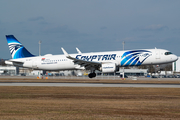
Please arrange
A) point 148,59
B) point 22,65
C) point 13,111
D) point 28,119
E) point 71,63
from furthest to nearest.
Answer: point 22,65
point 71,63
point 148,59
point 13,111
point 28,119

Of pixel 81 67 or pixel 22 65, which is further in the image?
pixel 22 65

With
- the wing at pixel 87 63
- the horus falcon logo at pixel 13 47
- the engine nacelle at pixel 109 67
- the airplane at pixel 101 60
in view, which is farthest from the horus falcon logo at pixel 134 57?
the horus falcon logo at pixel 13 47

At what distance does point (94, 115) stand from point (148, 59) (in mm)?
31815

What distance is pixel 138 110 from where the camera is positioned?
534 inches

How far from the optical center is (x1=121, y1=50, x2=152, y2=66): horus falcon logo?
41875mm

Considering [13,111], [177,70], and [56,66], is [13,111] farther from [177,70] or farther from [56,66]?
[177,70]

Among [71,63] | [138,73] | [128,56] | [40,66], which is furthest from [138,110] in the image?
[138,73]

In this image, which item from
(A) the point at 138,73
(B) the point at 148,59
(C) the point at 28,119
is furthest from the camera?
(A) the point at 138,73

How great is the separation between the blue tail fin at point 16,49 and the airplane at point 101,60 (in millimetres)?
1033

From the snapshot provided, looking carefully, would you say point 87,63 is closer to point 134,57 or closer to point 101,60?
point 101,60

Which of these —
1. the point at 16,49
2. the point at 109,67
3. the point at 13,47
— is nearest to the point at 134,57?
the point at 109,67

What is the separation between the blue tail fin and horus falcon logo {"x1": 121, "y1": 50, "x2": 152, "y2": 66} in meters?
19.7

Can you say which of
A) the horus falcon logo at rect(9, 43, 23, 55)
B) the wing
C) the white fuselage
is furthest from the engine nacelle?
the horus falcon logo at rect(9, 43, 23, 55)

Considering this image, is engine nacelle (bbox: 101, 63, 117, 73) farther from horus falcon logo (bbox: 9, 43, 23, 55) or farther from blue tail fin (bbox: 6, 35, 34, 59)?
horus falcon logo (bbox: 9, 43, 23, 55)
